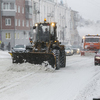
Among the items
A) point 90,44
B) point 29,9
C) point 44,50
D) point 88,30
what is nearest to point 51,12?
point 88,30

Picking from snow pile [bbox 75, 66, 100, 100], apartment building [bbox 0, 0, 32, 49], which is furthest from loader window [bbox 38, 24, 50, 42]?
apartment building [bbox 0, 0, 32, 49]

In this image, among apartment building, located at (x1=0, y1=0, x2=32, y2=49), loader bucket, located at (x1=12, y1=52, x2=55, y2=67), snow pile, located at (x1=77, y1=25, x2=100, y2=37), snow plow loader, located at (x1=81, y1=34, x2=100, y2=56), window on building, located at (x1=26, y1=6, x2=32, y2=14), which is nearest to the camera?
loader bucket, located at (x1=12, y1=52, x2=55, y2=67)

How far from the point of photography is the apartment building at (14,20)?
64.0 metres

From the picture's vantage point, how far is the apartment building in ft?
210

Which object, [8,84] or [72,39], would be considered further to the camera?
[72,39]

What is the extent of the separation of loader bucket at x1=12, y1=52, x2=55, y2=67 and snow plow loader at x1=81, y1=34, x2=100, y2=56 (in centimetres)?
1905

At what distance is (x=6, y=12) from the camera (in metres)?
63.8

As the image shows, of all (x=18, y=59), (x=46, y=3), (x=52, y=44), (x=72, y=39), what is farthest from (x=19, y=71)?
(x=72, y=39)

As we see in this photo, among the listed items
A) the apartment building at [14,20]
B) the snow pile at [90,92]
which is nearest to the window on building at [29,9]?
the apartment building at [14,20]

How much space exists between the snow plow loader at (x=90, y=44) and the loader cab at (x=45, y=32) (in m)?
16.9

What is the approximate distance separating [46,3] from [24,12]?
1251cm

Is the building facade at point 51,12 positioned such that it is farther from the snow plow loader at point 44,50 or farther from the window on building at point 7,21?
the snow plow loader at point 44,50

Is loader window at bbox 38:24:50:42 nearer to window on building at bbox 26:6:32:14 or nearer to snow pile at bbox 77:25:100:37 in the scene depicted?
window on building at bbox 26:6:32:14

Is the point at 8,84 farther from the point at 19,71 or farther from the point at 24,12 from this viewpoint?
the point at 24,12
